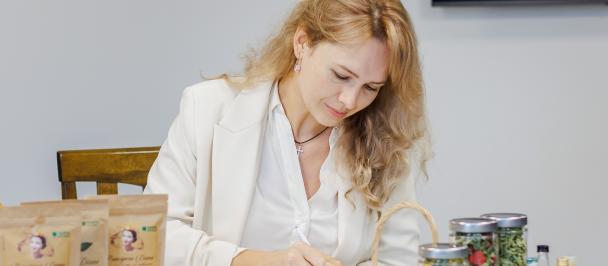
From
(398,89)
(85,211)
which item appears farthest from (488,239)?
(398,89)

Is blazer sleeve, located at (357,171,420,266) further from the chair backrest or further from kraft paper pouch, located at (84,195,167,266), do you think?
kraft paper pouch, located at (84,195,167,266)

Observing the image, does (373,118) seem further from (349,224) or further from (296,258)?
(296,258)

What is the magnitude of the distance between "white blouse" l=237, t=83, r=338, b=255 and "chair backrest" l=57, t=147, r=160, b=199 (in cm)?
39

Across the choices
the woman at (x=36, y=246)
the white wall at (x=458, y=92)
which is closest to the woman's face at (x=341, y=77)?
the woman at (x=36, y=246)

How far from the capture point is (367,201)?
2305 mm

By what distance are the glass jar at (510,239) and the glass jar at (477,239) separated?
5cm

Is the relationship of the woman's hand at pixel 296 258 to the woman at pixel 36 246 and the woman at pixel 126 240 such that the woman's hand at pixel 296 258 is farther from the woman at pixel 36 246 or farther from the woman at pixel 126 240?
the woman at pixel 36 246

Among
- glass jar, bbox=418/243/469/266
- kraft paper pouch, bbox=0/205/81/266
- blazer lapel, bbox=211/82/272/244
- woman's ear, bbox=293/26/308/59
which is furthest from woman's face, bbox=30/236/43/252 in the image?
woman's ear, bbox=293/26/308/59

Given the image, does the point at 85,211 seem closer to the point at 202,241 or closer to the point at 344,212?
the point at 202,241

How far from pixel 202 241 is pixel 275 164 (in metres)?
0.26

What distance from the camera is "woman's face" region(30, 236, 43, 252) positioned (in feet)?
5.00

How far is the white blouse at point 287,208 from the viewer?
2.29 meters

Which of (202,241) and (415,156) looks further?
(415,156)

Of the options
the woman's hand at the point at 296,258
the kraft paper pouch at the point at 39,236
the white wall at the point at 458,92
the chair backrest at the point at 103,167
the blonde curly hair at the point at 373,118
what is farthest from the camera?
the white wall at the point at 458,92
